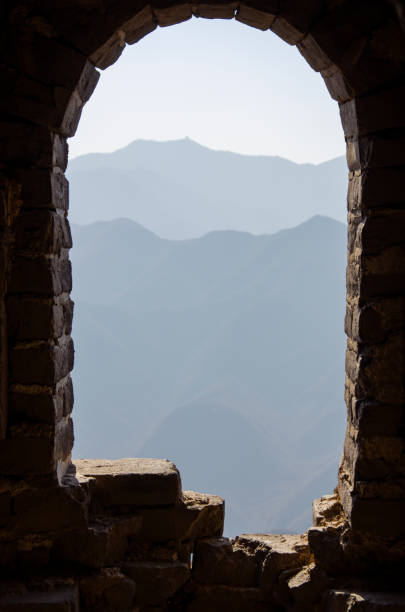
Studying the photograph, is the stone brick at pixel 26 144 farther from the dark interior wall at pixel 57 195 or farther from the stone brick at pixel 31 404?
the stone brick at pixel 31 404

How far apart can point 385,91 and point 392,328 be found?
1.16m

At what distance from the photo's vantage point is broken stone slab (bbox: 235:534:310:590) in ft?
11.2

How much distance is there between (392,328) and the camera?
310cm

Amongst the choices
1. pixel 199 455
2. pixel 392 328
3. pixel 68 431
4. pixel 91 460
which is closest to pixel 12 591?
pixel 68 431

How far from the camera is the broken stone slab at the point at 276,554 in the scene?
342 cm

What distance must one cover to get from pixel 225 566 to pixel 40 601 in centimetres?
112

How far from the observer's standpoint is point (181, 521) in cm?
360

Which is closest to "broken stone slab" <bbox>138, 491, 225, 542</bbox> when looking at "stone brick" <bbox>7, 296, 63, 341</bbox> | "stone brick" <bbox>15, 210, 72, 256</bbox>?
"stone brick" <bbox>7, 296, 63, 341</bbox>

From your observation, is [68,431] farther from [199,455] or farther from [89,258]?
[89,258]

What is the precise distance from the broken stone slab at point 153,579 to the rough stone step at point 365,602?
87cm

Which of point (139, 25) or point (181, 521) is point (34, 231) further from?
point (181, 521)

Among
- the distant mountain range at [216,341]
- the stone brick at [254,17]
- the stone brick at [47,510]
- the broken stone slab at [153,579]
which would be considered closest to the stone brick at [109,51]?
the stone brick at [254,17]

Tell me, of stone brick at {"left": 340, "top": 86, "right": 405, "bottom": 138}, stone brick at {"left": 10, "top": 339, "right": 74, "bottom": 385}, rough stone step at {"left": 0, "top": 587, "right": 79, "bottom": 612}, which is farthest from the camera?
stone brick at {"left": 10, "top": 339, "right": 74, "bottom": 385}

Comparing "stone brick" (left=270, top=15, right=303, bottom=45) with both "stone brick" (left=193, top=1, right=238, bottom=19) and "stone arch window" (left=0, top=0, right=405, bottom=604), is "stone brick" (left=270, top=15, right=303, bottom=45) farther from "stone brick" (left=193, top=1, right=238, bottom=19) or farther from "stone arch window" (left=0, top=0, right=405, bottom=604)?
"stone brick" (left=193, top=1, right=238, bottom=19)
